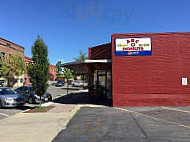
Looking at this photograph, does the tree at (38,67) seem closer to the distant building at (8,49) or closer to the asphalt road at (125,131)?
the asphalt road at (125,131)

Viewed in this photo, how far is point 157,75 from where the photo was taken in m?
14.8

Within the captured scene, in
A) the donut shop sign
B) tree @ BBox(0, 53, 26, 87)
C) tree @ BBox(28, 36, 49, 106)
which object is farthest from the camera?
tree @ BBox(0, 53, 26, 87)

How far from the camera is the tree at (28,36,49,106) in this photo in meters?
Answer: 13.7

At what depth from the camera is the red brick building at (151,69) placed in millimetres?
14688

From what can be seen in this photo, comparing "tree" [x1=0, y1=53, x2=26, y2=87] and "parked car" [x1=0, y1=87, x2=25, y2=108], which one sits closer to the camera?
"parked car" [x1=0, y1=87, x2=25, y2=108]

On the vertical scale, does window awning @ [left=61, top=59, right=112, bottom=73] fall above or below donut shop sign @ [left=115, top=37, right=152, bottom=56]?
below

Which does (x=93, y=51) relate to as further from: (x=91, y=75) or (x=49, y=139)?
(x=49, y=139)

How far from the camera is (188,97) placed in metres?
14.6

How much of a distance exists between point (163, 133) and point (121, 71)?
783 centimetres

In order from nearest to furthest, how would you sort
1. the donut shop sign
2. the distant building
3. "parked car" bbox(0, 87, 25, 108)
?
"parked car" bbox(0, 87, 25, 108), the donut shop sign, the distant building

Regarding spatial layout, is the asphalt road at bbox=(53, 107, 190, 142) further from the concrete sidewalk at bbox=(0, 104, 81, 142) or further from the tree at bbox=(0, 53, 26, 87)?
the tree at bbox=(0, 53, 26, 87)

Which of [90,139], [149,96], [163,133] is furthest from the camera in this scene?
[149,96]

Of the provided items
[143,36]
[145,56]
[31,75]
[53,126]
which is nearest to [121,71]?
[145,56]

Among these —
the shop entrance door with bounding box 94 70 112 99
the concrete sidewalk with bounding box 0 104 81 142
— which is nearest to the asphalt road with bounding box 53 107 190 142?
the concrete sidewalk with bounding box 0 104 81 142
